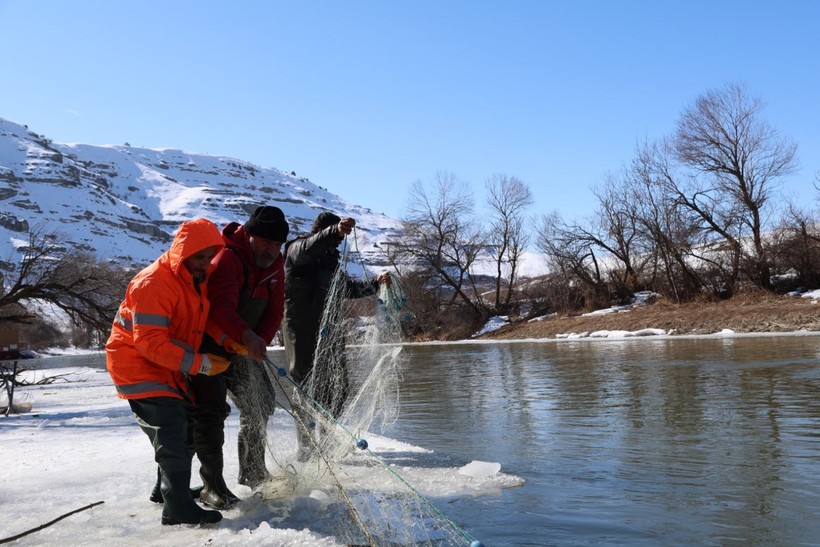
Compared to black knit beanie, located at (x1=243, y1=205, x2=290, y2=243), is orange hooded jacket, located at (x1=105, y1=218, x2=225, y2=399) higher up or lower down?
lower down

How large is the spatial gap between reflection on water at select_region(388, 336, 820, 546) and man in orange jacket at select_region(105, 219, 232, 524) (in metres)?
1.56

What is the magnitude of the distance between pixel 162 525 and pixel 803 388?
8.45m

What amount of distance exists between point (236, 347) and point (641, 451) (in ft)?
11.2

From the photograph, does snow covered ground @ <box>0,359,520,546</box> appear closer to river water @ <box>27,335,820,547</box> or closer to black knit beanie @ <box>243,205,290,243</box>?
river water @ <box>27,335,820,547</box>

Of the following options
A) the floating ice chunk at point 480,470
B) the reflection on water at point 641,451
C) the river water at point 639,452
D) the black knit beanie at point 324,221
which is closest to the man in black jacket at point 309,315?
the black knit beanie at point 324,221

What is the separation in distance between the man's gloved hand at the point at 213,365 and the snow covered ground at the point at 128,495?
2.04 feet

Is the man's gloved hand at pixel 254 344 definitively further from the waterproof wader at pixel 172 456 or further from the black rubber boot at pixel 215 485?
the black rubber boot at pixel 215 485

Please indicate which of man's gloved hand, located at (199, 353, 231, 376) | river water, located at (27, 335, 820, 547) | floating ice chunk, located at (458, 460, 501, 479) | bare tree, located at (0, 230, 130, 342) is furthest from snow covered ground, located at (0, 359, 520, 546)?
bare tree, located at (0, 230, 130, 342)

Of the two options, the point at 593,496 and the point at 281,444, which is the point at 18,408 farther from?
the point at 593,496

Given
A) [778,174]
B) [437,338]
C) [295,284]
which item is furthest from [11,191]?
[295,284]

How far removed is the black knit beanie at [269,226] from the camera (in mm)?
4117

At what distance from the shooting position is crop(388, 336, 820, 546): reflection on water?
11.6 ft

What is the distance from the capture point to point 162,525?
3523mm

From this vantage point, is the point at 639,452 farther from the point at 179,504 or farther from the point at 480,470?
the point at 179,504
